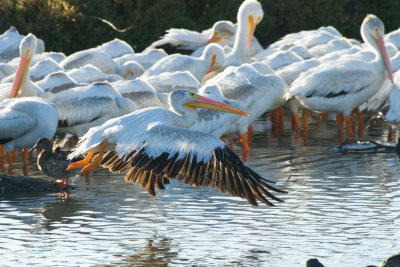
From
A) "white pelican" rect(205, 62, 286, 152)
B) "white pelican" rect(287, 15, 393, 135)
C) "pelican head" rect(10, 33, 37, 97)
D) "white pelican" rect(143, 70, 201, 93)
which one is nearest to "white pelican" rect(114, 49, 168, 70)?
"pelican head" rect(10, 33, 37, 97)

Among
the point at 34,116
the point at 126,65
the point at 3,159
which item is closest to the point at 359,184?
the point at 34,116

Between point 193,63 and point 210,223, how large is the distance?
22.0 feet

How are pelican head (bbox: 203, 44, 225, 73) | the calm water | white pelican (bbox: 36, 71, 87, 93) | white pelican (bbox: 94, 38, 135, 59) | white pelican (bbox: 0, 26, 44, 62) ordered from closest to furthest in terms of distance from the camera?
the calm water → white pelican (bbox: 36, 71, 87, 93) → pelican head (bbox: 203, 44, 225, 73) → white pelican (bbox: 94, 38, 135, 59) → white pelican (bbox: 0, 26, 44, 62)

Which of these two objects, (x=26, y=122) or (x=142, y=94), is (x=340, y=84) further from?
(x=26, y=122)

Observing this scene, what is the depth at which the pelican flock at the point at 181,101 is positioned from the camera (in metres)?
6.28

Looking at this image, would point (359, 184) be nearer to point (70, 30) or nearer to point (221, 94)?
point (221, 94)

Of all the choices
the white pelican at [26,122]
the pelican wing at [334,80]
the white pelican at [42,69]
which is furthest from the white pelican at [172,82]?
the white pelican at [26,122]

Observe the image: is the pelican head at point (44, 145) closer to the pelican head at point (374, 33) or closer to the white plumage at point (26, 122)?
the white plumage at point (26, 122)

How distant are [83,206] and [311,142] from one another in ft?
14.0

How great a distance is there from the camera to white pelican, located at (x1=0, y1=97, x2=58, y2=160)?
357 inches

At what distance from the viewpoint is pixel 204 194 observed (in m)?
7.88

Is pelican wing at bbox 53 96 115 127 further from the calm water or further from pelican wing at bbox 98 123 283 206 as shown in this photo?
pelican wing at bbox 98 123 283 206

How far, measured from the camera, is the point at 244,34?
1468 cm

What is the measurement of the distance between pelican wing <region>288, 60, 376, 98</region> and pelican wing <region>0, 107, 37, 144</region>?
144 inches
